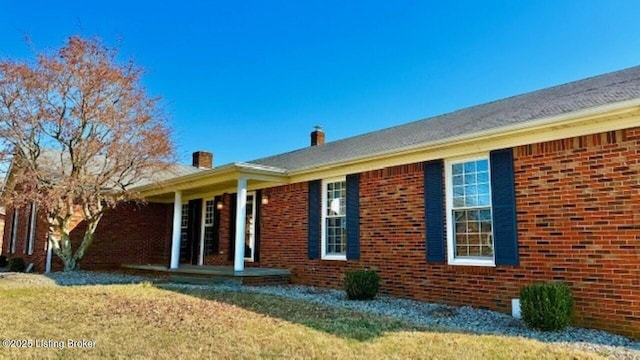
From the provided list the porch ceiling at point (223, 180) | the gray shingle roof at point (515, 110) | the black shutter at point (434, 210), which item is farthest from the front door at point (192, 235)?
the black shutter at point (434, 210)

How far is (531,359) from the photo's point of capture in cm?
434

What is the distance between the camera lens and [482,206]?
297 inches

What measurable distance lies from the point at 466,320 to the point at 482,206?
2.02 m

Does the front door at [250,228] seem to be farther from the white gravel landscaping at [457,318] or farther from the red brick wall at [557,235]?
the red brick wall at [557,235]

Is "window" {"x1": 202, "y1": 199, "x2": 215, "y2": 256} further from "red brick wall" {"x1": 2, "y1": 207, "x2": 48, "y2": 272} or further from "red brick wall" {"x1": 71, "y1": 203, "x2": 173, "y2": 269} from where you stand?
"red brick wall" {"x1": 2, "y1": 207, "x2": 48, "y2": 272}

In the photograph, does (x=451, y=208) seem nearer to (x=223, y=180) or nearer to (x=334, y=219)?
(x=334, y=219)

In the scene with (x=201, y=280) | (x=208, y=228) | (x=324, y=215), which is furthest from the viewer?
(x=208, y=228)

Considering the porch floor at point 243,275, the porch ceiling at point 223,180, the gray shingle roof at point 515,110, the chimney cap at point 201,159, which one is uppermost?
the chimney cap at point 201,159

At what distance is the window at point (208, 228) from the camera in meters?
14.4

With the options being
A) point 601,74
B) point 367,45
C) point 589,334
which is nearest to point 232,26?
point 367,45

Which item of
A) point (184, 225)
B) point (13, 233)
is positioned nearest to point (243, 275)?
point (184, 225)

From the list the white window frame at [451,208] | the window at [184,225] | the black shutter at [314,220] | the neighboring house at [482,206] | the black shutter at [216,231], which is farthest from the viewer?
the window at [184,225]

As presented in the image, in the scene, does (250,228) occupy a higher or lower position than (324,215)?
lower

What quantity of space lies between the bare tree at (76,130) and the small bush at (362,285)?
8.13 m
